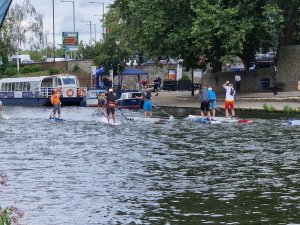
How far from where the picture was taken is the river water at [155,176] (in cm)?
1383

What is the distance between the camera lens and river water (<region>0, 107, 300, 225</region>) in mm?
13828

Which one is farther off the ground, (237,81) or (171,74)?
(171,74)

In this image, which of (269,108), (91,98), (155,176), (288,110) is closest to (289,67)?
(269,108)

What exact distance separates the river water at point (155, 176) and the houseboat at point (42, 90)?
104ft

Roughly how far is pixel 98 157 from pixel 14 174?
4.16 m

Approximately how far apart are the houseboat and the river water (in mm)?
31635

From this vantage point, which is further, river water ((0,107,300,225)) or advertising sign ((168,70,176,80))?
advertising sign ((168,70,176,80))

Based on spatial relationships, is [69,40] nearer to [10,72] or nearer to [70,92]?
[10,72]

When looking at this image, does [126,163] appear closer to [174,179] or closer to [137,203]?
[174,179]

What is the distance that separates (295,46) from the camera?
52344mm

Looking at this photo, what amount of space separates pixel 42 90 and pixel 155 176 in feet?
157

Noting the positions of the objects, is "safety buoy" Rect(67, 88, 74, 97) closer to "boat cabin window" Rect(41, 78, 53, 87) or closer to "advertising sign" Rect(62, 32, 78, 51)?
"boat cabin window" Rect(41, 78, 53, 87)

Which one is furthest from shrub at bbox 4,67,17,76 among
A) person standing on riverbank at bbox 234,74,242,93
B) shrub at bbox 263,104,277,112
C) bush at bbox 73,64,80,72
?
shrub at bbox 263,104,277,112

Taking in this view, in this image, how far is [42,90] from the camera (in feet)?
214
